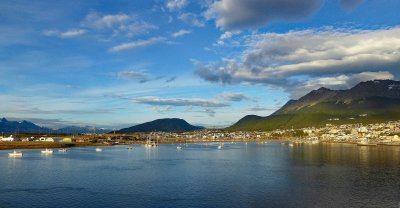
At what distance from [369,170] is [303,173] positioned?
14.5m

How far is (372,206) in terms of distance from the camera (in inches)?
1574

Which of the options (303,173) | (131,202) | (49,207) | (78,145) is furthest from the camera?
(78,145)

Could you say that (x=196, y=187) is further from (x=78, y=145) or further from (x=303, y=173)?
(x=78, y=145)

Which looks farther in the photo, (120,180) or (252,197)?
(120,180)

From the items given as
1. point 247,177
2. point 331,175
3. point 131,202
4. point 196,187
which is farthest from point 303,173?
point 131,202

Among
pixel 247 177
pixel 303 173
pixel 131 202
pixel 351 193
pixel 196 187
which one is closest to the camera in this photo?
pixel 131 202

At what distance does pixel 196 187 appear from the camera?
5272 centimetres

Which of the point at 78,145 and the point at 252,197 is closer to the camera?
the point at 252,197

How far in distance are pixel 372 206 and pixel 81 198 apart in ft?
111

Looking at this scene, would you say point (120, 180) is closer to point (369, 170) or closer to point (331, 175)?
point (331, 175)

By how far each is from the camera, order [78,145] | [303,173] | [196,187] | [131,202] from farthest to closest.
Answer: [78,145] → [303,173] → [196,187] → [131,202]

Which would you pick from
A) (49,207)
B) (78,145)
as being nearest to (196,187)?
(49,207)

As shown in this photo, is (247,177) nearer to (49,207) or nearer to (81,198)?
(81,198)

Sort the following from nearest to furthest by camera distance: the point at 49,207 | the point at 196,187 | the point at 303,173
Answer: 1. the point at 49,207
2. the point at 196,187
3. the point at 303,173
